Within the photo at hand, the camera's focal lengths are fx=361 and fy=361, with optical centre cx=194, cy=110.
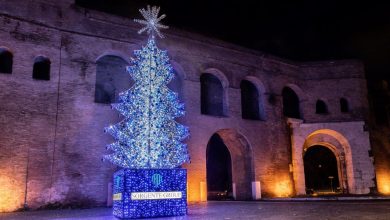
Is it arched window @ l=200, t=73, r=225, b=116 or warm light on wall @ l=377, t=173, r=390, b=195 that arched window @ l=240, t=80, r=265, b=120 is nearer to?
arched window @ l=200, t=73, r=225, b=116

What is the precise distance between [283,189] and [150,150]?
10697 mm

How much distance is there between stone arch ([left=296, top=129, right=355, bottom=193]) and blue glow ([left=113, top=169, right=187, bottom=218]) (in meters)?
11.5

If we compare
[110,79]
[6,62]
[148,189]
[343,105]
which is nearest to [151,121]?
[148,189]

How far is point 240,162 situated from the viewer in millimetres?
19094

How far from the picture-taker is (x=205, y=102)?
61.5 feet

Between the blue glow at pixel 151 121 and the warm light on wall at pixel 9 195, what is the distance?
4.07 m

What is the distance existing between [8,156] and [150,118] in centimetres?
562

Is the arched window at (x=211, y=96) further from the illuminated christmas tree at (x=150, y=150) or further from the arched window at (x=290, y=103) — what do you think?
the illuminated christmas tree at (x=150, y=150)

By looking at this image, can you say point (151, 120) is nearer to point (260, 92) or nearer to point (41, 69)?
point (41, 69)

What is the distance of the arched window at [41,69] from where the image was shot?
1460 centimetres

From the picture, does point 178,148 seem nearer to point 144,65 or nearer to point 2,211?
point 144,65

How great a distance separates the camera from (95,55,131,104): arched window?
616 inches

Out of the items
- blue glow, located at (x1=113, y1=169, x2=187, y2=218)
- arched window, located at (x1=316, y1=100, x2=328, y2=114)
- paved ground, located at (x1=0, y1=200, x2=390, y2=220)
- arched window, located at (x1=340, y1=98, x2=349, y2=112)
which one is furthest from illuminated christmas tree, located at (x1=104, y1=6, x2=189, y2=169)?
arched window, located at (x1=340, y1=98, x2=349, y2=112)

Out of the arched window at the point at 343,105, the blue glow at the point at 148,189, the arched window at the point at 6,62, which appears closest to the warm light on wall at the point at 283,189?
the arched window at the point at 343,105
